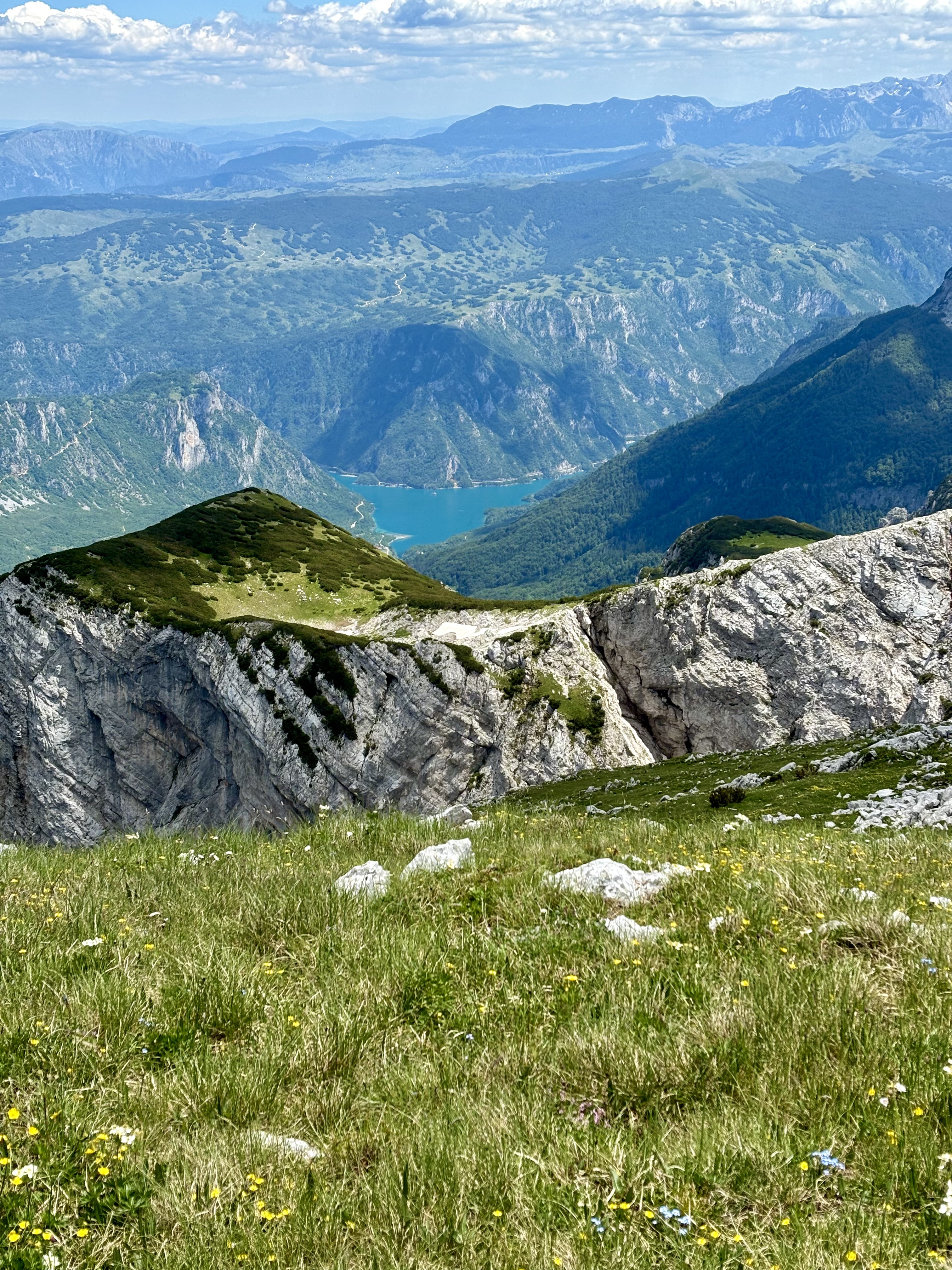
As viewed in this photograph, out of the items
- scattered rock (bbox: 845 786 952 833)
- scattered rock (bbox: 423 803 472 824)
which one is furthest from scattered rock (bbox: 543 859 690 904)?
scattered rock (bbox: 845 786 952 833)

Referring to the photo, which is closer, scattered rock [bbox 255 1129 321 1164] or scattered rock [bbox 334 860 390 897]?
scattered rock [bbox 255 1129 321 1164]

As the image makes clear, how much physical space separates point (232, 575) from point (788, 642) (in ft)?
186

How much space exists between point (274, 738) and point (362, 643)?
1088 cm

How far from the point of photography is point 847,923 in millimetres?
9289

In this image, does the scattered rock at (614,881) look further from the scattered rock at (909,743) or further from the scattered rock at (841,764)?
the scattered rock at (909,743)

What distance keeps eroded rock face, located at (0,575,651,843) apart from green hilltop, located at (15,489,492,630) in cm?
295

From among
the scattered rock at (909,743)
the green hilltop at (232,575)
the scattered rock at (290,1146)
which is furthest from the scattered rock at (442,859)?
the green hilltop at (232,575)

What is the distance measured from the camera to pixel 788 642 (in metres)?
82.3

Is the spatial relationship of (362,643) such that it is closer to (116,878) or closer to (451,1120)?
(116,878)

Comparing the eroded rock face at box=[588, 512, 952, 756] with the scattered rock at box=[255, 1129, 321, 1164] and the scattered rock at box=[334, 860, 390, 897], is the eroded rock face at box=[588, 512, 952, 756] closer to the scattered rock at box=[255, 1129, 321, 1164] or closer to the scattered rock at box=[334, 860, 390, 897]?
the scattered rock at box=[334, 860, 390, 897]

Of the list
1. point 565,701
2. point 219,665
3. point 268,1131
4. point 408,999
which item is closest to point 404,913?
point 408,999

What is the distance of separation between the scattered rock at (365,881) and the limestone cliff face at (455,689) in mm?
64433

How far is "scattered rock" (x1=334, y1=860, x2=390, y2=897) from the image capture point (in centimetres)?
1102

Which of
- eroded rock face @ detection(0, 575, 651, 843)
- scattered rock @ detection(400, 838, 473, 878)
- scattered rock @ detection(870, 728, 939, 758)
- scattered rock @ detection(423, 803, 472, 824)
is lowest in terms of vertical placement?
eroded rock face @ detection(0, 575, 651, 843)
